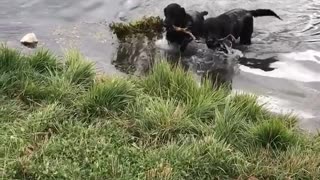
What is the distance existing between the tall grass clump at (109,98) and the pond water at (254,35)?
4.26 feet

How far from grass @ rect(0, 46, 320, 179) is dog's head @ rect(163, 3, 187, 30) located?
5.10 ft

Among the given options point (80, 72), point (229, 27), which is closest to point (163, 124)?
point (80, 72)

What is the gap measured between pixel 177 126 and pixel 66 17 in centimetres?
411

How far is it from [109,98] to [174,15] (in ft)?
7.54

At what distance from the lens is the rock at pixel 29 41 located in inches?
276

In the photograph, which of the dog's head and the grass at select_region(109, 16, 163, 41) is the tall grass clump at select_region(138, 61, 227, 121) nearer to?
the dog's head

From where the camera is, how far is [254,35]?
25.6ft

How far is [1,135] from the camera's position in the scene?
430cm

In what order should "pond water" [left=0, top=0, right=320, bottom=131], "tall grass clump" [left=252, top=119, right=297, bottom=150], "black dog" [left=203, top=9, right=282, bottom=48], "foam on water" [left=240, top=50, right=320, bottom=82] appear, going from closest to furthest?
"tall grass clump" [left=252, top=119, right=297, bottom=150] < "pond water" [left=0, top=0, right=320, bottom=131] < "foam on water" [left=240, top=50, right=320, bottom=82] < "black dog" [left=203, top=9, right=282, bottom=48]

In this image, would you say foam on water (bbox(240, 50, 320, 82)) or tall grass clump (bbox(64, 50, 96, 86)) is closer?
tall grass clump (bbox(64, 50, 96, 86))

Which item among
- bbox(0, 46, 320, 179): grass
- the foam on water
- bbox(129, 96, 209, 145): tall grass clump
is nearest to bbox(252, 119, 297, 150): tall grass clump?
bbox(0, 46, 320, 179): grass

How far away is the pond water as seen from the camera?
6.12 metres

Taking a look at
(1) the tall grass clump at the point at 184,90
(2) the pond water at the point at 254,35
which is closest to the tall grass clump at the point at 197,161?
(1) the tall grass clump at the point at 184,90

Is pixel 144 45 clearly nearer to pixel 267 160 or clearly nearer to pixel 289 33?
pixel 289 33
